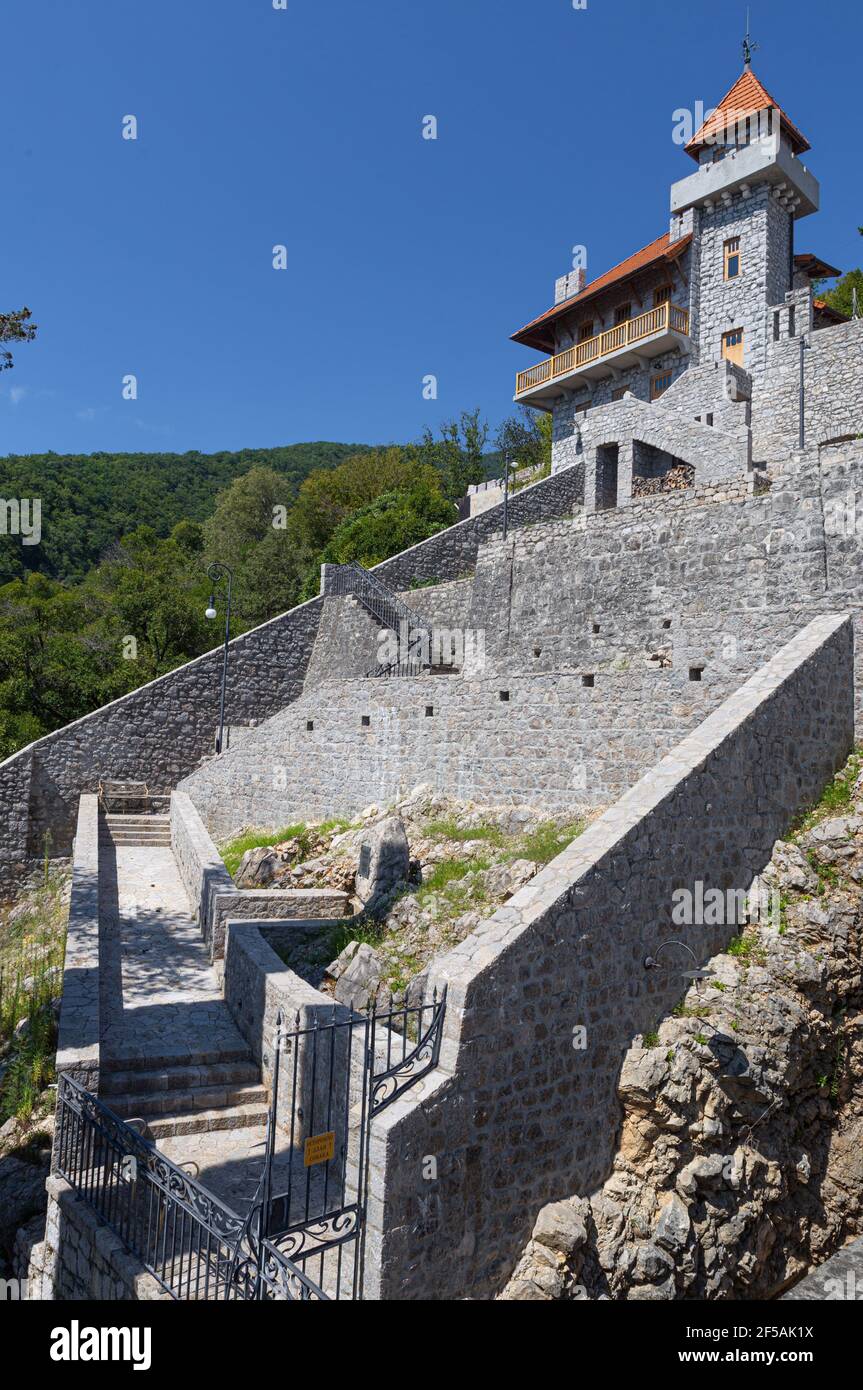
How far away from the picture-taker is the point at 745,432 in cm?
1809

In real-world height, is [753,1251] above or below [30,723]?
below

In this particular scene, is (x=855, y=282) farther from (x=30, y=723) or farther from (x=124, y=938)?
(x=124, y=938)

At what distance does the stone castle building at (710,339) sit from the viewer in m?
20.2

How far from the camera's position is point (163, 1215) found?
516cm

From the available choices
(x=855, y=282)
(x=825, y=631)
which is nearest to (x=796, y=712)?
(x=825, y=631)

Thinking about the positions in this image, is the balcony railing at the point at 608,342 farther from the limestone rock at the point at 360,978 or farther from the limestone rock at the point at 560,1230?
the limestone rock at the point at 560,1230

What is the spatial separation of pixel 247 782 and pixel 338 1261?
12485 mm

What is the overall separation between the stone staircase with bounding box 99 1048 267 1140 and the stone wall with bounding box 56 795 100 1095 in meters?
0.49

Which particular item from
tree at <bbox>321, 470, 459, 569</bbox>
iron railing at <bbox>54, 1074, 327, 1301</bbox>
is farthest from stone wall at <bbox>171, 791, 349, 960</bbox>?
tree at <bbox>321, 470, 459, 569</bbox>

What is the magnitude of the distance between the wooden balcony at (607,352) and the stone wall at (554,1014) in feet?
65.8

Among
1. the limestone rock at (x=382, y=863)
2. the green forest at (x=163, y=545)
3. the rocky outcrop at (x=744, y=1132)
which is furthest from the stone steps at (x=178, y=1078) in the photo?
the green forest at (x=163, y=545)

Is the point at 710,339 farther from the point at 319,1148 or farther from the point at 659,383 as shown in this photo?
the point at 319,1148

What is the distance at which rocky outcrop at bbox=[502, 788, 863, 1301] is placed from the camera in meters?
6.13

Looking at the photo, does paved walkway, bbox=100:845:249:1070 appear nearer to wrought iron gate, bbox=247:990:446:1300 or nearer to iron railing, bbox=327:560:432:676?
wrought iron gate, bbox=247:990:446:1300
